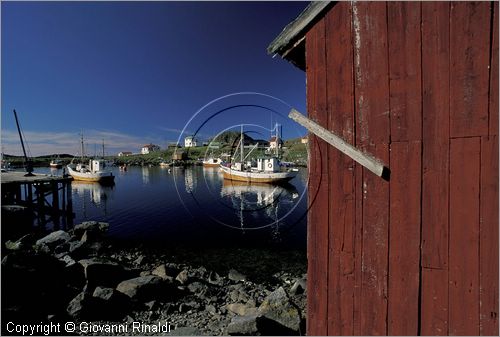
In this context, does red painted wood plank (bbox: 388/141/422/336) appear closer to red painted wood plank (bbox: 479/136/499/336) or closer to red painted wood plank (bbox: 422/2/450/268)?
red painted wood plank (bbox: 422/2/450/268)

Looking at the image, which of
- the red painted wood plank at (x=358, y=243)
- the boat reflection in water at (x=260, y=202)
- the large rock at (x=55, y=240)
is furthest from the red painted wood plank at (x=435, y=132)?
→ the large rock at (x=55, y=240)

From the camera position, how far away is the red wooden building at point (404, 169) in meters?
2.79

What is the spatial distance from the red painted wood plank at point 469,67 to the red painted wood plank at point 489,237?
0.26 meters

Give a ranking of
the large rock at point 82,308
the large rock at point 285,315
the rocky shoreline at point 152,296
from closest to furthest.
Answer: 1. the large rock at point 285,315
2. the rocky shoreline at point 152,296
3. the large rock at point 82,308

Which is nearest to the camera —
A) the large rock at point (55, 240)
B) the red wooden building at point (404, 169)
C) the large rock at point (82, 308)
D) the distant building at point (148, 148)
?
the red wooden building at point (404, 169)

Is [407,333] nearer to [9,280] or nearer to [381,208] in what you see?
[381,208]

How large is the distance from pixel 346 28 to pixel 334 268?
3452mm

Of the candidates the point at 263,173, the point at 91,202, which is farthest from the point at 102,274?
the point at 263,173

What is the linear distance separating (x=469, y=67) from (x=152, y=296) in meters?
11.4

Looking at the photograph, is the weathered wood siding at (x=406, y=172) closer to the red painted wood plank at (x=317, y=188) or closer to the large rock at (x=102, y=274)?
the red painted wood plank at (x=317, y=188)

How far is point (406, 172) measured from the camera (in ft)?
10.4

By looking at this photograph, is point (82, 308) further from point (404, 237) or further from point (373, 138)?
point (373, 138)

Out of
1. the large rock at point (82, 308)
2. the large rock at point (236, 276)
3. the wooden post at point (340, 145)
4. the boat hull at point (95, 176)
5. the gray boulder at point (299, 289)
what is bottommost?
the large rock at point (236, 276)

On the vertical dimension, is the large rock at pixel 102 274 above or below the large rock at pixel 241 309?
above
